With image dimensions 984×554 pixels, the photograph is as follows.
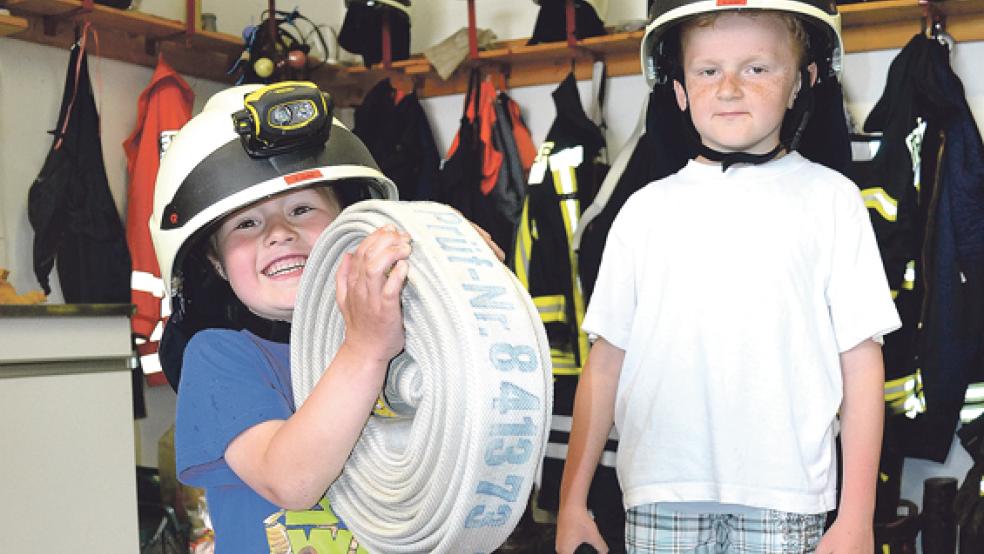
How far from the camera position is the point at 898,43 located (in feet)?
15.0

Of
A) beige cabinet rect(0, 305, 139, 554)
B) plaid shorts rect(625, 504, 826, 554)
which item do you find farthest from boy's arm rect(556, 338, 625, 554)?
beige cabinet rect(0, 305, 139, 554)

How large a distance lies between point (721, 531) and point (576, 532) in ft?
0.98

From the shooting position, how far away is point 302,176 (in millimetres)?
1667

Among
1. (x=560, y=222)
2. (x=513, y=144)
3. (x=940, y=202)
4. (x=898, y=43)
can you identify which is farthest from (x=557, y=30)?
(x=940, y=202)

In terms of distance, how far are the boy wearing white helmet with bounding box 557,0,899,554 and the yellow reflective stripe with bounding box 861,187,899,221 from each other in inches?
69.4

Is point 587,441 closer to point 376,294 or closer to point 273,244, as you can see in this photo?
point 273,244

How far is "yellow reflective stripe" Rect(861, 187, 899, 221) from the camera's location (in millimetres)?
3982

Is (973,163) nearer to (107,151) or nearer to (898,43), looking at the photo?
(898,43)

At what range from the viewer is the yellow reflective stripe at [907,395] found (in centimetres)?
399

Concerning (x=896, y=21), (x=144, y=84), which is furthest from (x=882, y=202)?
(x=144, y=84)

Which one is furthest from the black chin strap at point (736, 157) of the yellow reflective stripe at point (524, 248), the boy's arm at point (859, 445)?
the yellow reflective stripe at point (524, 248)

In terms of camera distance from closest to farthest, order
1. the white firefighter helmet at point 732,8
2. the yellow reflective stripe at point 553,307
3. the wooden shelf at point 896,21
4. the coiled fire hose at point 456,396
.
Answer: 1. the coiled fire hose at point 456,396
2. the white firefighter helmet at point 732,8
3. the wooden shelf at point 896,21
4. the yellow reflective stripe at point 553,307

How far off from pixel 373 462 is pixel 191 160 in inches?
26.1

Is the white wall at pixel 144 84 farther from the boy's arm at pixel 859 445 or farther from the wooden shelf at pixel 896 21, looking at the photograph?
the boy's arm at pixel 859 445
